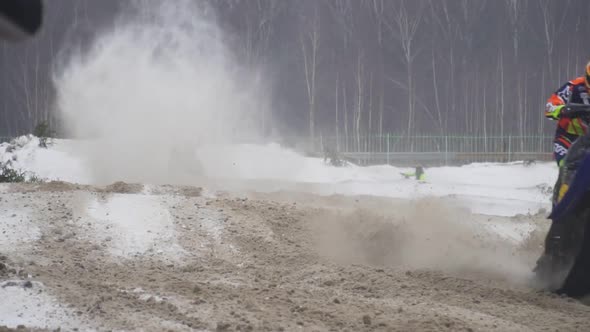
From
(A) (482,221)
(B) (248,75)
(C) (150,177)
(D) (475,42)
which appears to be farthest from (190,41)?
(A) (482,221)

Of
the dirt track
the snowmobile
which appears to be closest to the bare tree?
the dirt track

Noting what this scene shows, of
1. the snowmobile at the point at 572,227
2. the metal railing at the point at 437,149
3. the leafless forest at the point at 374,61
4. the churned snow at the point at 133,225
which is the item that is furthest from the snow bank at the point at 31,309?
the leafless forest at the point at 374,61

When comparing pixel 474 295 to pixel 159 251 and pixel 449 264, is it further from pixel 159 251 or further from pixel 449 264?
pixel 159 251

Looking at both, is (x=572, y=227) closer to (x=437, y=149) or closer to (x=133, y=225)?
(x=133, y=225)

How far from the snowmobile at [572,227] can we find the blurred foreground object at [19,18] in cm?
438

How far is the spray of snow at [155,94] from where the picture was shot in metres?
20.9

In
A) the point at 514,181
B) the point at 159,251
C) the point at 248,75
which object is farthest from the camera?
the point at 248,75

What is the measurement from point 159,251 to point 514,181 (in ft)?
53.0

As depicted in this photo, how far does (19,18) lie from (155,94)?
67.8 ft

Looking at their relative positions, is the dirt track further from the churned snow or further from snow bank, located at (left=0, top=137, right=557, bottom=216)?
snow bank, located at (left=0, top=137, right=557, bottom=216)

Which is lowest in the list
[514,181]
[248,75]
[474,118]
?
[514,181]

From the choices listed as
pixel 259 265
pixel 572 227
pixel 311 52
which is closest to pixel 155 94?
pixel 311 52

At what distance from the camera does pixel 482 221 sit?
36.9 feet

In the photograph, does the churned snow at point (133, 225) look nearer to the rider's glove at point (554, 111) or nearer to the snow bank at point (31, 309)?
the snow bank at point (31, 309)
